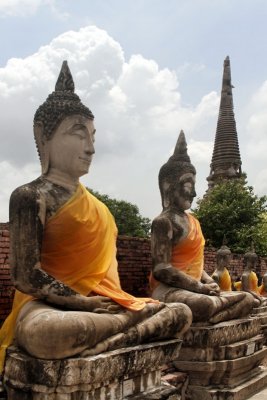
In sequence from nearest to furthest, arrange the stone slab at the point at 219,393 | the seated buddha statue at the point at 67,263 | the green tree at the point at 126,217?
the seated buddha statue at the point at 67,263
the stone slab at the point at 219,393
the green tree at the point at 126,217

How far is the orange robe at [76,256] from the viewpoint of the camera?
3834 millimetres

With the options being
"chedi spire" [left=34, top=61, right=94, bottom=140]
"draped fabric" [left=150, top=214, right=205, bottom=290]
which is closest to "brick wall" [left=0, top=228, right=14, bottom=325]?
"chedi spire" [left=34, top=61, right=94, bottom=140]

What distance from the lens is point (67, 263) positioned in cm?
392

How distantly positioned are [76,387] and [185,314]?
4.50 ft

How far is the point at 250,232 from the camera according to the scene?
1867 centimetres

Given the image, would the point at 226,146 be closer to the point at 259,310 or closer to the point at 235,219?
the point at 235,219

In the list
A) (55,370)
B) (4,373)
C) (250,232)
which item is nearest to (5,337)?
(4,373)

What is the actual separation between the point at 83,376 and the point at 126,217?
33.1 m

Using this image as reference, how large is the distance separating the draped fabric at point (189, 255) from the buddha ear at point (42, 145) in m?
2.19

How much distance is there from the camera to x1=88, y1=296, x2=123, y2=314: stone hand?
3.65m

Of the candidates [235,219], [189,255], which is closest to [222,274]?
[189,255]

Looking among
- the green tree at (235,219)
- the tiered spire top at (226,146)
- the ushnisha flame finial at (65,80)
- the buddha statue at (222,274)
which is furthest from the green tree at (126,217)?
the ushnisha flame finial at (65,80)

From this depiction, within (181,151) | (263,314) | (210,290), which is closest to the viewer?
(210,290)

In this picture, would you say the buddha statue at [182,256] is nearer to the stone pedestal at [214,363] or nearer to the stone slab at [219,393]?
the stone pedestal at [214,363]
